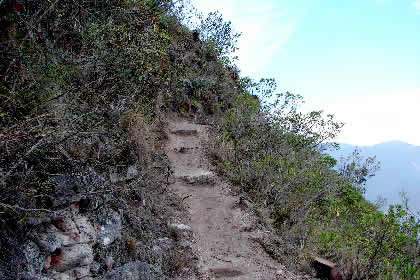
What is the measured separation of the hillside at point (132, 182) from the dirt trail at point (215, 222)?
0.03 meters

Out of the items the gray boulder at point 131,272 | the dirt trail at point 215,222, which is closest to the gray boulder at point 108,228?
the gray boulder at point 131,272

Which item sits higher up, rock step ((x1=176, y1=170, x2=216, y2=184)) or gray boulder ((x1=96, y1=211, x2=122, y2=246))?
rock step ((x1=176, y1=170, x2=216, y2=184))

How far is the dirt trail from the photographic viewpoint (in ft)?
15.3

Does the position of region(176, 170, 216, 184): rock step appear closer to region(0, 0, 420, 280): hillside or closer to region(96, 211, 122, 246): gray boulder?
region(0, 0, 420, 280): hillside

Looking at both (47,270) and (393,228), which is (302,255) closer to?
(393,228)

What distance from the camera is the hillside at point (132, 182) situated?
9.41 feet

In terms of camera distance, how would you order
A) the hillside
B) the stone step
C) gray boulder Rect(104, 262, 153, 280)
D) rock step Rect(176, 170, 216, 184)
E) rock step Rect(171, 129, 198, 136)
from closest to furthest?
1. the hillside
2. gray boulder Rect(104, 262, 153, 280)
3. rock step Rect(176, 170, 216, 184)
4. the stone step
5. rock step Rect(171, 129, 198, 136)

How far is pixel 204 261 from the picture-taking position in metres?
4.65

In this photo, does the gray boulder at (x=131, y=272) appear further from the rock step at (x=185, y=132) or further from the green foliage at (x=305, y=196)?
the rock step at (x=185, y=132)

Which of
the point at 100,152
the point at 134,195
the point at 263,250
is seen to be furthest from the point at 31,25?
the point at 263,250

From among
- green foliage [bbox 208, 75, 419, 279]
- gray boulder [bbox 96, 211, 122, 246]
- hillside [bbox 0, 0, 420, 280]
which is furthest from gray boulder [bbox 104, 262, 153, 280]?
green foliage [bbox 208, 75, 419, 279]

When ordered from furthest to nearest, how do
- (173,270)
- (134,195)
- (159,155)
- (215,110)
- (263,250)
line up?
(215,110) < (159,155) < (263,250) < (134,195) < (173,270)

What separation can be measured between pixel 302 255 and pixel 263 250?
0.67 metres

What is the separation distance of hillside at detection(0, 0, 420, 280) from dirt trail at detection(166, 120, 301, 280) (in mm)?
28
